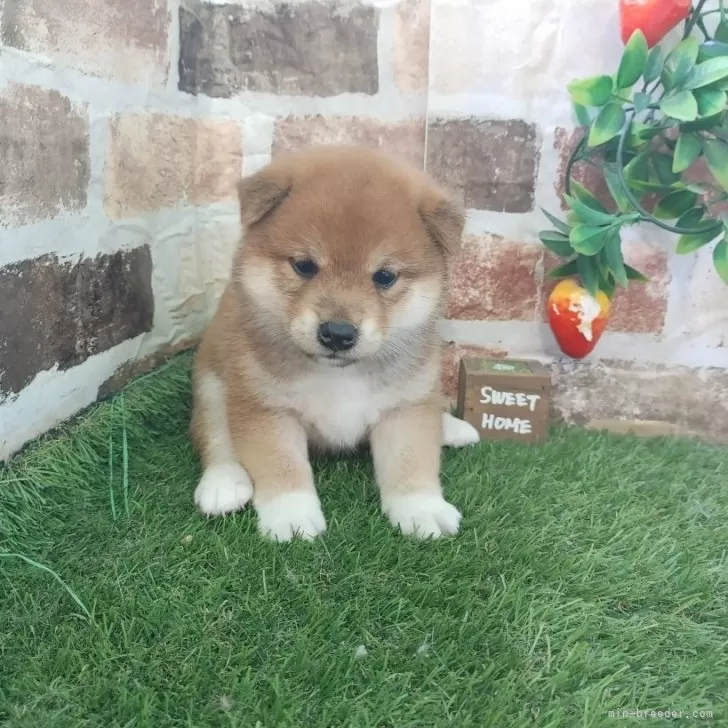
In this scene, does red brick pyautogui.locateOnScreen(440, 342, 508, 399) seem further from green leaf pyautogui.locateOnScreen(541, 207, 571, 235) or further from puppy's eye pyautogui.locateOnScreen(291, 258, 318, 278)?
puppy's eye pyautogui.locateOnScreen(291, 258, 318, 278)

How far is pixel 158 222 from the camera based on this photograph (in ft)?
6.40

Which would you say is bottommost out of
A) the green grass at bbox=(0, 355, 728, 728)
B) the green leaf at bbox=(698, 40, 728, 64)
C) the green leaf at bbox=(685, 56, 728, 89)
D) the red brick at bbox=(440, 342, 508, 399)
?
the green grass at bbox=(0, 355, 728, 728)

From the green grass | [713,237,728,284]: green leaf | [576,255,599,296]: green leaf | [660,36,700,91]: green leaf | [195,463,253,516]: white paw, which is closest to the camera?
the green grass

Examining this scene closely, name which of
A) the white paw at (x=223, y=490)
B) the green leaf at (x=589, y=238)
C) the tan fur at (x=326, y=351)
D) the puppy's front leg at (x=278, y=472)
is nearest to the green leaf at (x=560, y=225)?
the green leaf at (x=589, y=238)

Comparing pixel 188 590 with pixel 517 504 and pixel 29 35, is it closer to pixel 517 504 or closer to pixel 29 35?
pixel 517 504

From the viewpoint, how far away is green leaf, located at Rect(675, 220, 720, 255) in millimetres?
1707

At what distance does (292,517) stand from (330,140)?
47.6 inches

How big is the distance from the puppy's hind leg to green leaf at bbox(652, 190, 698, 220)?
1237 mm

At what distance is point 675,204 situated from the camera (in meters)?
1.74

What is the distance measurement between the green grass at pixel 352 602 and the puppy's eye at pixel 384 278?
0.49m

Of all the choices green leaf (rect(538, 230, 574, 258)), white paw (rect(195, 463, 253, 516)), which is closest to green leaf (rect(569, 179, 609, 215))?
green leaf (rect(538, 230, 574, 258))

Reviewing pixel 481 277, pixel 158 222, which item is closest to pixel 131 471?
pixel 158 222

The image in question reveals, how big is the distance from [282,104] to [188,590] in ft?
4.82

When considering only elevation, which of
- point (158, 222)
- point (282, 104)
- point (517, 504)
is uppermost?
point (282, 104)
